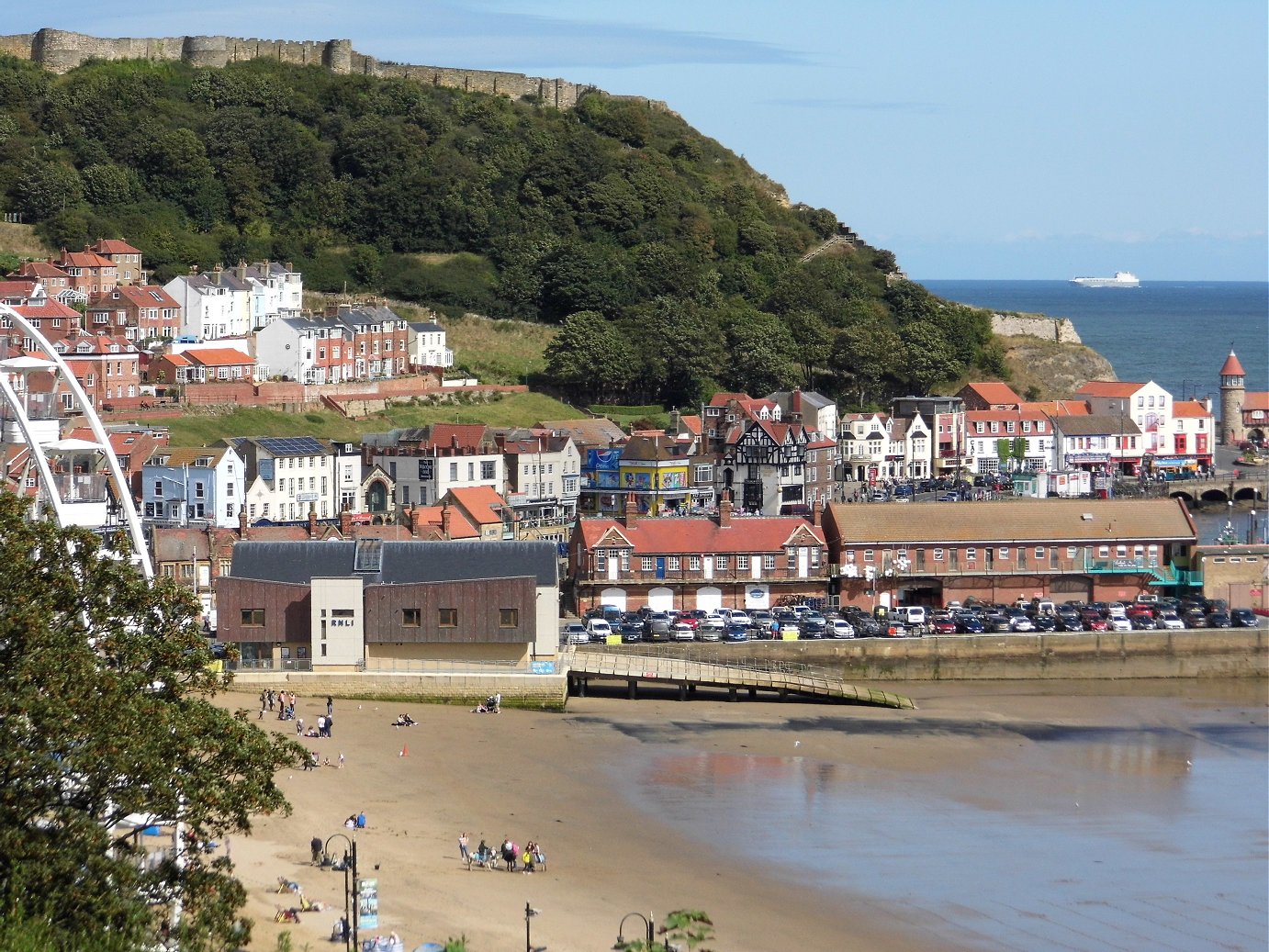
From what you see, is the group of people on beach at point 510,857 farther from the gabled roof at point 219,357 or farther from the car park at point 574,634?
the gabled roof at point 219,357

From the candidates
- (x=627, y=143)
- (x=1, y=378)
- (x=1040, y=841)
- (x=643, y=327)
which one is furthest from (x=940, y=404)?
(x=1, y=378)


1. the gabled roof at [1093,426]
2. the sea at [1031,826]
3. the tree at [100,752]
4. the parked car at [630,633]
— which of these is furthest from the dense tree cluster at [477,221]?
the tree at [100,752]

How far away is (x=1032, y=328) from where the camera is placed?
9081 centimetres

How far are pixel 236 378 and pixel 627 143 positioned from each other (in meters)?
34.5

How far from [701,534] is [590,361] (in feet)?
87.5

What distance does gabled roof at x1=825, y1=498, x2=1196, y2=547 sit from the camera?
43156mm

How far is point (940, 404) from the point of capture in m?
69.1

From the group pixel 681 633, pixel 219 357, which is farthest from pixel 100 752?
pixel 219 357

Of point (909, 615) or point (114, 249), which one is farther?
point (114, 249)

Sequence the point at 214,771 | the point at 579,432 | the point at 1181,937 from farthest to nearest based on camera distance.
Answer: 1. the point at 579,432
2. the point at 1181,937
3. the point at 214,771

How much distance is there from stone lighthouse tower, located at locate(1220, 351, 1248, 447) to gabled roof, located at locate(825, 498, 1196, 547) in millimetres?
35595

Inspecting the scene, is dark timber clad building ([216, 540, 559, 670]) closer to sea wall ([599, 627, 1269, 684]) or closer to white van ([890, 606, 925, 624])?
sea wall ([599, 627, 1269, 684])

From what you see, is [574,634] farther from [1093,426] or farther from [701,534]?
[1093,426]

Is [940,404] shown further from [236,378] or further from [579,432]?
[236,378]
